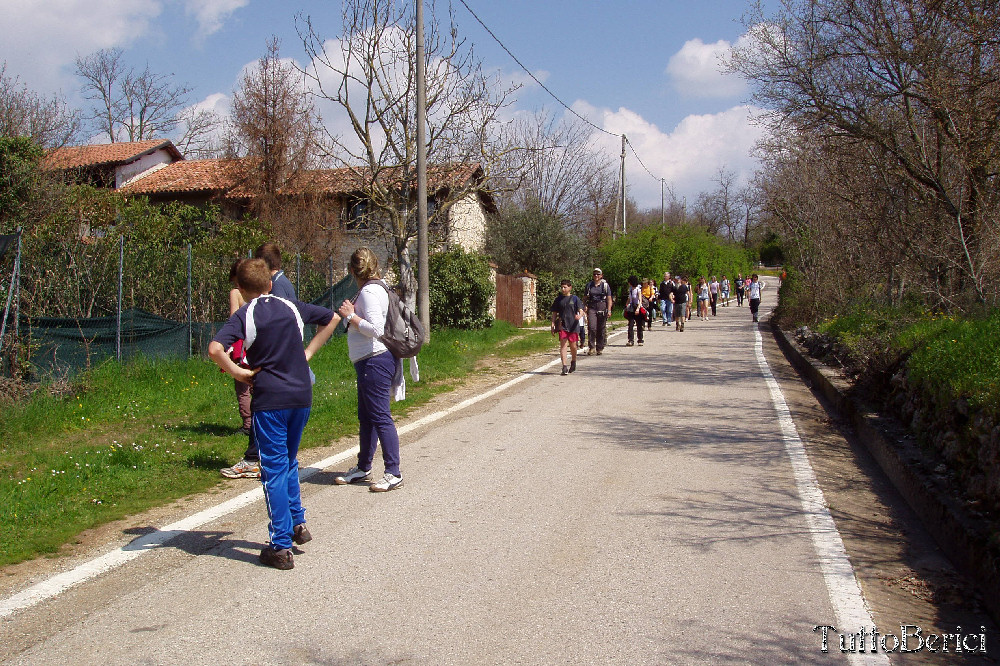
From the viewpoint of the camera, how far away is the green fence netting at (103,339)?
10.2 m

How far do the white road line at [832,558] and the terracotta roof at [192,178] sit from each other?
2688 centimetres

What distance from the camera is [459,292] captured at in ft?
74.0

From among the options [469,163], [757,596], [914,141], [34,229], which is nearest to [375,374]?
[757,596]

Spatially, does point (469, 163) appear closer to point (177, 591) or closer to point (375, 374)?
point (375, 374)

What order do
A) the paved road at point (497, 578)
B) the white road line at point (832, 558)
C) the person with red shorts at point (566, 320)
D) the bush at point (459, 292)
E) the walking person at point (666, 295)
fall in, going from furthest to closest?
1. the walking person at point (666, 295)
2. the bush at point (459, 292)
3. the person with red shorts at point (566, 320)
4. the white road line at point (832, 558)
5. the paved road at point (497, 578)

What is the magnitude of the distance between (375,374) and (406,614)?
8.39ft

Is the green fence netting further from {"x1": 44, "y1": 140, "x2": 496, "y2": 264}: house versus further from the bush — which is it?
the bush

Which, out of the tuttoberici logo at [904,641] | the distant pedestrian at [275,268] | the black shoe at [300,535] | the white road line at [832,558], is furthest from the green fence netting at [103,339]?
the tuttoberici logo at [904,641]

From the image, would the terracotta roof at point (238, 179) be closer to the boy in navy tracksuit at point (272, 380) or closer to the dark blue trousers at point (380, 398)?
the dark blue trousers at point (380, 398)

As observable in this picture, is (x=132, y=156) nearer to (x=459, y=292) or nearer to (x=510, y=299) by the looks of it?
(x=510, y=299)

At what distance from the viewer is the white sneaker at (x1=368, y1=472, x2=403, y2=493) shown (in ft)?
20.7

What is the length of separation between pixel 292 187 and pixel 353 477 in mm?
24217

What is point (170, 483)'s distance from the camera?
651cm

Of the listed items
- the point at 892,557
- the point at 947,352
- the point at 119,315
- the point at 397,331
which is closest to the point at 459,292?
the point at 119,315
